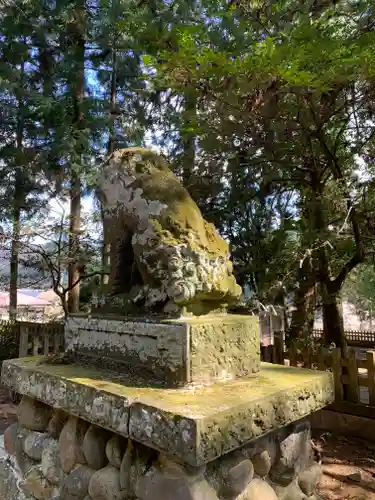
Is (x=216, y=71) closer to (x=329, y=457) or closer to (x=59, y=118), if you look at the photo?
(x=329, y=457)

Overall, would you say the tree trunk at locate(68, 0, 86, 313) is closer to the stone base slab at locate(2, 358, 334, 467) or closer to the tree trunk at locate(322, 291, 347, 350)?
the tree trunk at locate(322, 291, 347, 350)

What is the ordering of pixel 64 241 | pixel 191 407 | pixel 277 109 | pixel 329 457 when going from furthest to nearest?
pixel 64 241 → pixel 277 109 → pixel 329 457 → pixel 191 407

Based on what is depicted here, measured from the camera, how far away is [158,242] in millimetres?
1891

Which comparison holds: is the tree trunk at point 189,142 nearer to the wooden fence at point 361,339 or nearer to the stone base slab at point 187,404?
the stone base slab at point 187,404

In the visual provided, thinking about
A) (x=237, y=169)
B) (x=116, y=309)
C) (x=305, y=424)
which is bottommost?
(x=305, y=424)

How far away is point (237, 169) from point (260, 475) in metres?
4.49

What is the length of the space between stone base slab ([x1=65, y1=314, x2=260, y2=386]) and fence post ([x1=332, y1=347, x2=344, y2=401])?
2593mm

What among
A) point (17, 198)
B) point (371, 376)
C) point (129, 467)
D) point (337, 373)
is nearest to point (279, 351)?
point (337, 373)

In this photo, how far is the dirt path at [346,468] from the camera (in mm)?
2441

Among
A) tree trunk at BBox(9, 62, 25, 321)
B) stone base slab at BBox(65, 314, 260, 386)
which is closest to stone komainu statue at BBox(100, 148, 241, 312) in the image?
stone base slab at BBox(65, 314, 260, 386)

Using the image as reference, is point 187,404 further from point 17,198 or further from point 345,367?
point 17,198

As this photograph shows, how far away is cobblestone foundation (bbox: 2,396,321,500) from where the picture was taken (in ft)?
4.61

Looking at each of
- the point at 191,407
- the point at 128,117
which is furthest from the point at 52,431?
the point at 128,117

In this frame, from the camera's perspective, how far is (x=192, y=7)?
19.7 ft
